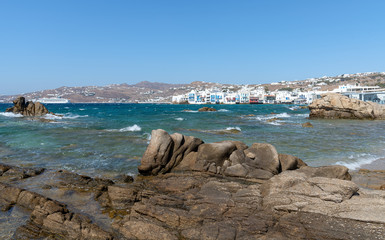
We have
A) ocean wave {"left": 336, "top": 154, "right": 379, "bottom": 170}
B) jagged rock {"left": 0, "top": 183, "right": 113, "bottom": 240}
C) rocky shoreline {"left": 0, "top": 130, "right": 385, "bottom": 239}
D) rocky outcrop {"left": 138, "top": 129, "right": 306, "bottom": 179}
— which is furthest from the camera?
ocean wave {"left": 336, "top": 154, "right": 379, "bottom": 170}

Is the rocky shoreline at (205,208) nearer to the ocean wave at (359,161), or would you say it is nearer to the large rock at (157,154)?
the large rock at (157,154)

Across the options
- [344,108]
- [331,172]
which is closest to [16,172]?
[331,172]

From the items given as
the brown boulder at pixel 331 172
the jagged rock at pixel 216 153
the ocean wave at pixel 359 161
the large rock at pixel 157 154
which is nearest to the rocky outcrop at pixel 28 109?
the large rock at pixel 157 154

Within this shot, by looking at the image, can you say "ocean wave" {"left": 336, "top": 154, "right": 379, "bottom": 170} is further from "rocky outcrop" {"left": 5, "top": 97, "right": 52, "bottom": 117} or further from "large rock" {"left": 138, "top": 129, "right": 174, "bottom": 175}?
"rocky outcrop" {"left": 5, "top": 97, "right": 52, "bottom": 117}

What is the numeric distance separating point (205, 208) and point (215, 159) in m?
5.46

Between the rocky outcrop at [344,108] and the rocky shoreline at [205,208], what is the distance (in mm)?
46366

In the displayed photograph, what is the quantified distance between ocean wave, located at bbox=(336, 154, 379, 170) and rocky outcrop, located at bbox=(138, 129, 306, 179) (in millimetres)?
3887

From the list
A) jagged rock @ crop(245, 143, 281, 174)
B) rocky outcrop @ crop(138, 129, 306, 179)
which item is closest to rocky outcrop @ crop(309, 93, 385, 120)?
rocky outcrop @ crop(138, 129, 306, 179)

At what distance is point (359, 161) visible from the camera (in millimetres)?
16812

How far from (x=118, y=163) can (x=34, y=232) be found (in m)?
8.80

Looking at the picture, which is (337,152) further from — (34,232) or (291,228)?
(34,232)

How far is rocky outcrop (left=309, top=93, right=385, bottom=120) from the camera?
5116cm

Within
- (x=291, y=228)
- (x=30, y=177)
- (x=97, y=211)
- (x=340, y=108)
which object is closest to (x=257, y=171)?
(x=291, y=228)

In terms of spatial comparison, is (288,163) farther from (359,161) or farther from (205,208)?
(205,208)
